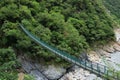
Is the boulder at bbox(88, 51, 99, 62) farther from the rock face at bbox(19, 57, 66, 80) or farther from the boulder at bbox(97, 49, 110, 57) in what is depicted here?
the rock face at bbox(19, 57, 66, 80)

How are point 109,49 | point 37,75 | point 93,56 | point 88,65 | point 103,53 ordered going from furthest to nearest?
point 109,49
point 103,53
point 93,56
point 37,75
point 88,65

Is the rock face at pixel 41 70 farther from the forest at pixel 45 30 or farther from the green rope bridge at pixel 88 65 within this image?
the green rope bridge at pixel 88 65

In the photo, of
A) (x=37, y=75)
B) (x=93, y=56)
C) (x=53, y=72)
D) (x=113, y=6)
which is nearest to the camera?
(x=37, y=75)

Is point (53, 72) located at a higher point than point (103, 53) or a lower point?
higher

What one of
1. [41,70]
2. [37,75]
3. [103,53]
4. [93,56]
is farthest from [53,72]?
[103,53]

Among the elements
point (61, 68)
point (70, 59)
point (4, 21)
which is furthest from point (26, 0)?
point (70, 59)

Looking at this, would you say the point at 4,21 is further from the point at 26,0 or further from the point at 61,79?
the point at 61,79

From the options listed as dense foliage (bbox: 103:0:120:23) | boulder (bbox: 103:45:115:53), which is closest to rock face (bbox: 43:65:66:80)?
boulder (bbox: 103:45:115:53)

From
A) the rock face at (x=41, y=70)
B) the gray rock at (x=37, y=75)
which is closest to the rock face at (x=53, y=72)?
the rock face at (x=41, y=70)

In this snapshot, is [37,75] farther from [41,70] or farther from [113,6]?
[113,6]
